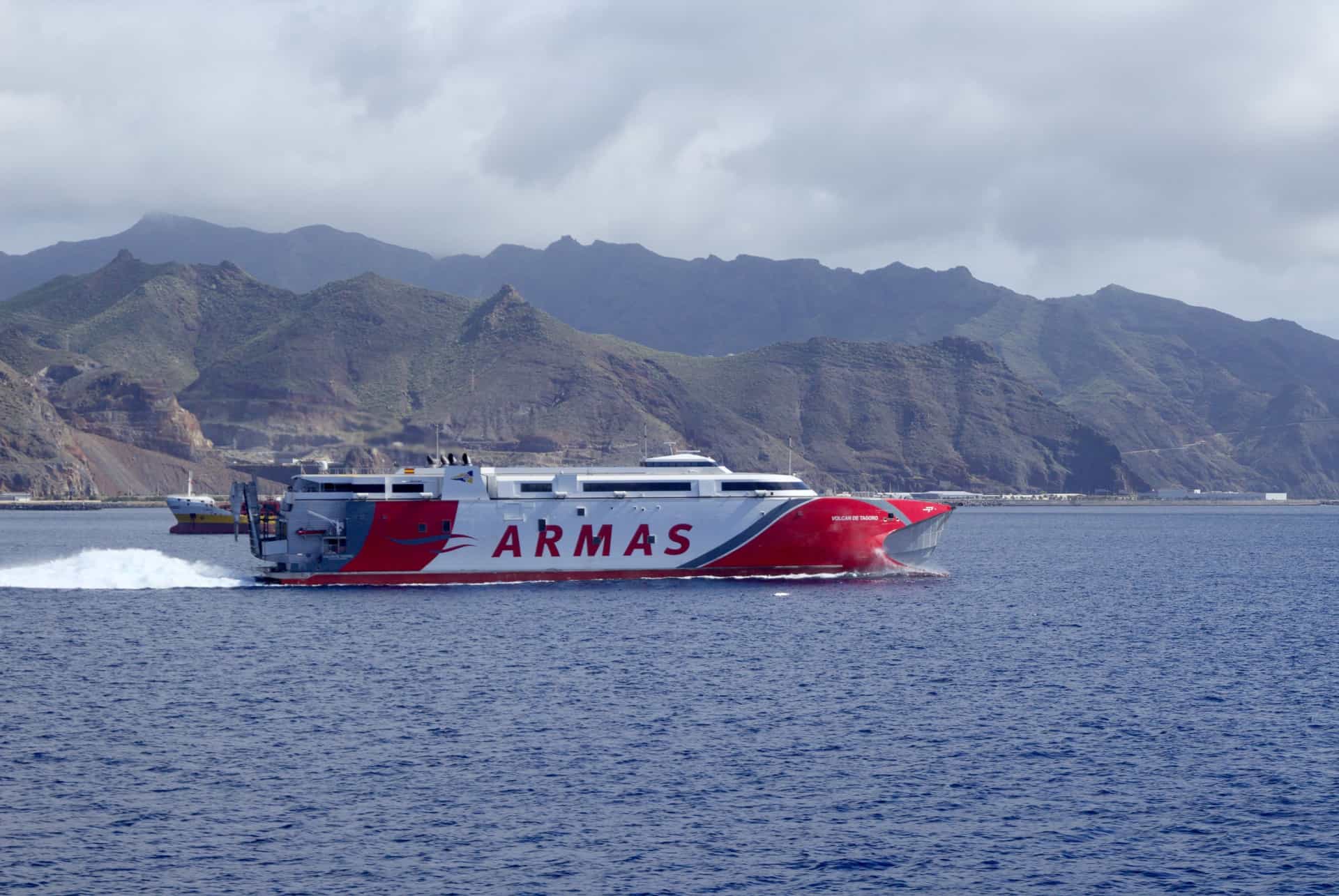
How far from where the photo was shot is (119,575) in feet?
273

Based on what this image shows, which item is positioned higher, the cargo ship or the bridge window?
the bridge window

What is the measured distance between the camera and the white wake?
8006 centimetres

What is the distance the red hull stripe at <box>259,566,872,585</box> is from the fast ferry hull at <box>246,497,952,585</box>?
0.24ft

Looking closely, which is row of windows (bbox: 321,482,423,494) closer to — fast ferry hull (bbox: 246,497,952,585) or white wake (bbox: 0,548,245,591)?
fast ferry hull (bbox: 246,497,952,585)

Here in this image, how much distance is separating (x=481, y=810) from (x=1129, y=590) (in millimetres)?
62497

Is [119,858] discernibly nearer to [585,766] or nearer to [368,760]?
[368,760]

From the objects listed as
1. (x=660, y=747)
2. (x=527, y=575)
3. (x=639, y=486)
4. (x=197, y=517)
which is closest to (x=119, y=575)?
(x=527, y=575)

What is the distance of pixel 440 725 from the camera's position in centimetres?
3931

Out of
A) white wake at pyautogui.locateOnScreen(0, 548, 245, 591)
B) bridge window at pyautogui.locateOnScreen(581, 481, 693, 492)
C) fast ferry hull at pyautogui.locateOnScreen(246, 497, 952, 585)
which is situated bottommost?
white wake at pyautogui.locateOnScreen(0, 548, 245, 591)

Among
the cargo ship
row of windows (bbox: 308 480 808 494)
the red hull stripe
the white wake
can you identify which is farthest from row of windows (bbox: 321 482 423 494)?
the cargo ship

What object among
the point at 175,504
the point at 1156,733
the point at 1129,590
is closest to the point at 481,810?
the point at 1156,733

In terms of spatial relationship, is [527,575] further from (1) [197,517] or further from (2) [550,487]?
(1) [197,517]

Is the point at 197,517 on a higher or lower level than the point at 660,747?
higher

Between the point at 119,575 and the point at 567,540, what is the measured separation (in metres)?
30.2
